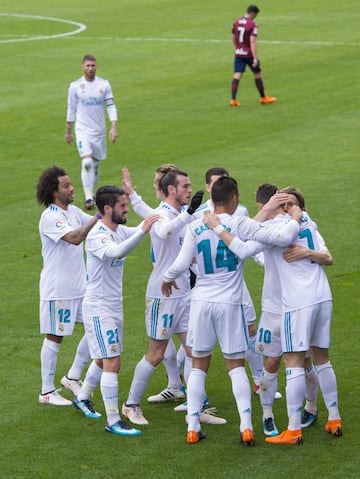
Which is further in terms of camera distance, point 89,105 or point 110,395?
point 89,105

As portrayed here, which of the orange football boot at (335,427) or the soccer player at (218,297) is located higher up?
the soccer player at (218,297)

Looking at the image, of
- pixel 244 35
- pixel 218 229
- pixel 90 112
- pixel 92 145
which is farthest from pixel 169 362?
pixel 244 35

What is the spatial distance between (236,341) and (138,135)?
48.2 feet

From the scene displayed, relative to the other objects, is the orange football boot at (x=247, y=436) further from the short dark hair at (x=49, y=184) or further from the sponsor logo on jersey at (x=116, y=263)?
the short dark hair at (x=49, y=184)

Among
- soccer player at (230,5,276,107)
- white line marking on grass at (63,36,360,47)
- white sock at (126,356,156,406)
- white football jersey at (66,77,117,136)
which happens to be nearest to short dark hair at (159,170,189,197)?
white sock at (126,356,156,406)

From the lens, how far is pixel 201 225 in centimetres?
948

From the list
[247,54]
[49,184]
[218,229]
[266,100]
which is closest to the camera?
[218,229]

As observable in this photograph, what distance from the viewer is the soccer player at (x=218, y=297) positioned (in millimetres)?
9453

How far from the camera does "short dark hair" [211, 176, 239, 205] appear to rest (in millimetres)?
9422

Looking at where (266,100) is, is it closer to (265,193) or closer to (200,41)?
(200,41)

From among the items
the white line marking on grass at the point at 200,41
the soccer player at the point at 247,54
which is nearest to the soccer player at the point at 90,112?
the soccer player at the point at 247,54

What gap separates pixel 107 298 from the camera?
1002 cm

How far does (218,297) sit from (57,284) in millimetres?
2027

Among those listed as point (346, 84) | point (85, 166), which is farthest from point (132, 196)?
point (346, 84)
